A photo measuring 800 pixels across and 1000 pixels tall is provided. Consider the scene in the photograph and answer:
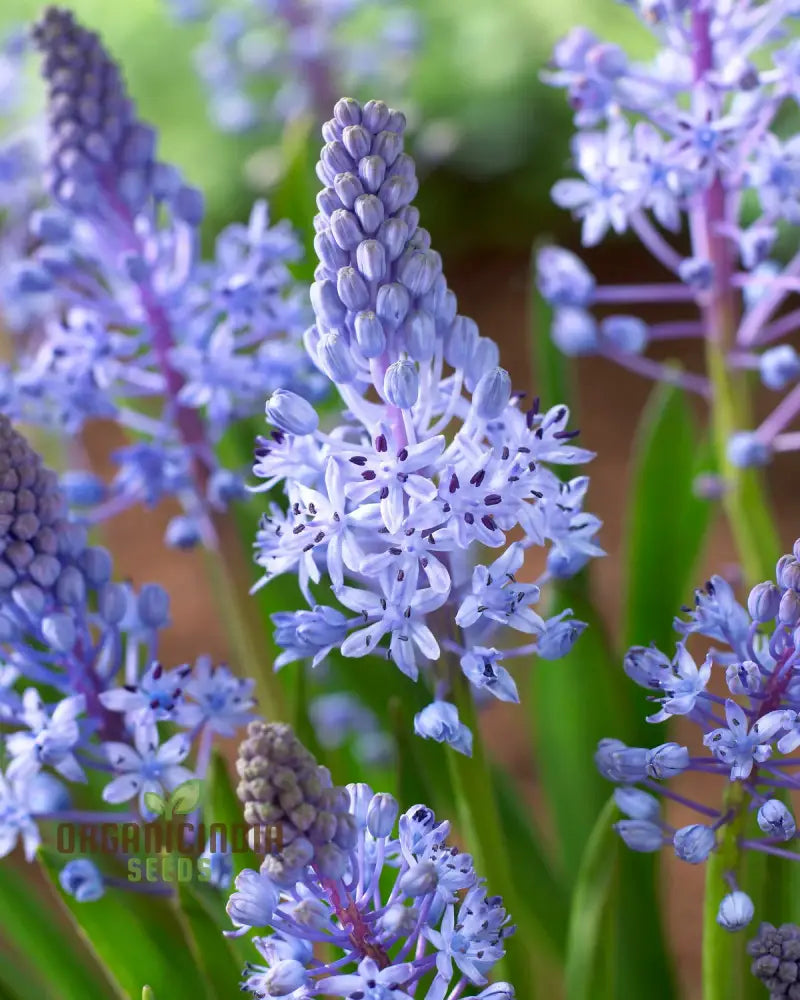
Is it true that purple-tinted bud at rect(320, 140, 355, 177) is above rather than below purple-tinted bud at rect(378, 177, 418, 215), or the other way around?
above

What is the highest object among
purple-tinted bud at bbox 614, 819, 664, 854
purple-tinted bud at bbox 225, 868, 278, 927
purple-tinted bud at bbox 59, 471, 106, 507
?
purple-tinted bud at bbox 59, 471, 106, 507

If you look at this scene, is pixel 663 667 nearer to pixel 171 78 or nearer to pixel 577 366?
pixel 577 366

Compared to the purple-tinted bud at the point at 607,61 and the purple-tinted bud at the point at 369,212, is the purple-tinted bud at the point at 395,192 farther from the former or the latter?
the purple-tinted bud at the point at 607,61

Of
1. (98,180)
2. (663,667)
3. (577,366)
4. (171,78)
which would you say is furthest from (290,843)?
(171,78)

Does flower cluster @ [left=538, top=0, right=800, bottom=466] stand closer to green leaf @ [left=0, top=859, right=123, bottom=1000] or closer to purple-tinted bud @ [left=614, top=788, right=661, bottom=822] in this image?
purple-tinted bud @ [left=614, top=788, right=661, bottom=822]

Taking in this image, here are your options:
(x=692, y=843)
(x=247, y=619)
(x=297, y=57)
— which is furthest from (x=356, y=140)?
(x=297, y=57)

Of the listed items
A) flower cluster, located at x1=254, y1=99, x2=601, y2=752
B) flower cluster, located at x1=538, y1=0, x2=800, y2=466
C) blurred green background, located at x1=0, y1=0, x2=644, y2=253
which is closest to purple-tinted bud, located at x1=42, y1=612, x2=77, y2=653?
flower cluster, located at x1=254, y1=99, x2=601, y2=752

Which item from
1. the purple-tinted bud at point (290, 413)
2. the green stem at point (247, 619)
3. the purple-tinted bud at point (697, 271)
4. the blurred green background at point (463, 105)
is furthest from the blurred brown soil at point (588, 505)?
the purple-tinted bud at point (290, 413)
